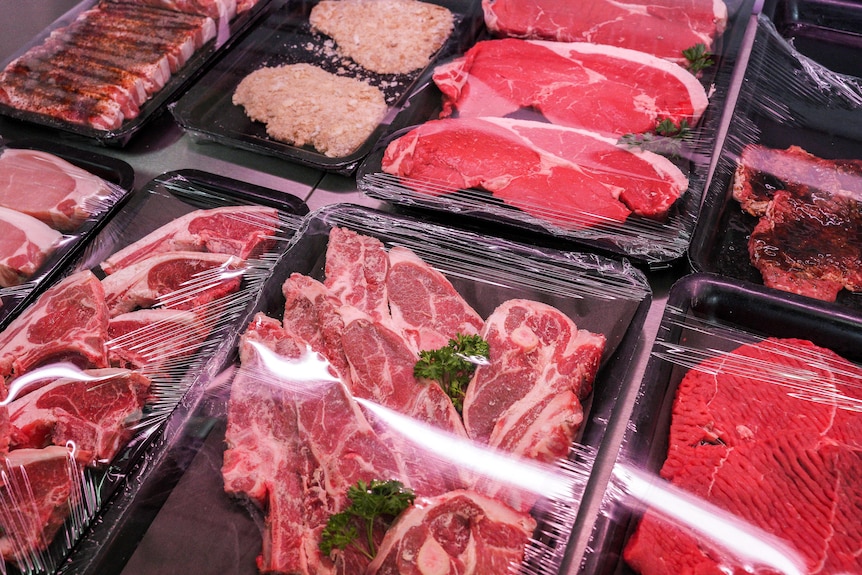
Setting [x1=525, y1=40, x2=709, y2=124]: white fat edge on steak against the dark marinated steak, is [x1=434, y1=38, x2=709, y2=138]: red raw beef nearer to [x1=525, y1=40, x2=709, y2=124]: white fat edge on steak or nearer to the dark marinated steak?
[x1=525, y1=40, x2=709, y2=124]: white fat edge on steak

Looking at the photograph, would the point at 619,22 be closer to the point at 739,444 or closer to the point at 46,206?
the point at 739,444

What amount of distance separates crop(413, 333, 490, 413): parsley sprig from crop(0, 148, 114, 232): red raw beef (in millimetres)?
1789

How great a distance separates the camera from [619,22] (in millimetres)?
Result: 3832

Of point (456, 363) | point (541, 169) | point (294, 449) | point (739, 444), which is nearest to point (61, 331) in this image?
point (294, 449)

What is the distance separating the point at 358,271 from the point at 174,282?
77 cm

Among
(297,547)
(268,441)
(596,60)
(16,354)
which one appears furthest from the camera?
(596,60)

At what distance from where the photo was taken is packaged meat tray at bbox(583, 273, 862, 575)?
1.91m

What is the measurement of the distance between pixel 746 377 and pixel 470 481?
1037 millimetres

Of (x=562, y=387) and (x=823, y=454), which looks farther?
(x=562, y=387)

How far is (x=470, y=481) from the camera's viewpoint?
2078mm

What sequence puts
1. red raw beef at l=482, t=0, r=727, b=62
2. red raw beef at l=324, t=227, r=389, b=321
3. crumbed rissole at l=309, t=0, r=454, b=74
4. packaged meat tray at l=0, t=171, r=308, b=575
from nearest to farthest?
packaged meat tray at l=0, t=171, r=308, b=575
red raw beef at l=324, t=227, r=389, b=321
red raw beef at l=482, t=0, r=727, b=62
crumbed rissole at l=309, t=0, r=454, b=74

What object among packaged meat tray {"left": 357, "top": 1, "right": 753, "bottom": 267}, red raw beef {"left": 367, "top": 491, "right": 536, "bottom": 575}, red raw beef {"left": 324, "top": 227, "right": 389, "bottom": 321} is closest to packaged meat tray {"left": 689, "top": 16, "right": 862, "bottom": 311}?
packaged meat tray {"left": 357, "top": 1, "right": 753, "bottom": 267}

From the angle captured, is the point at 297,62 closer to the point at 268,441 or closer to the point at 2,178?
the point at 2,178

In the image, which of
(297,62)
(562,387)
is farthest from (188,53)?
(562,387)
